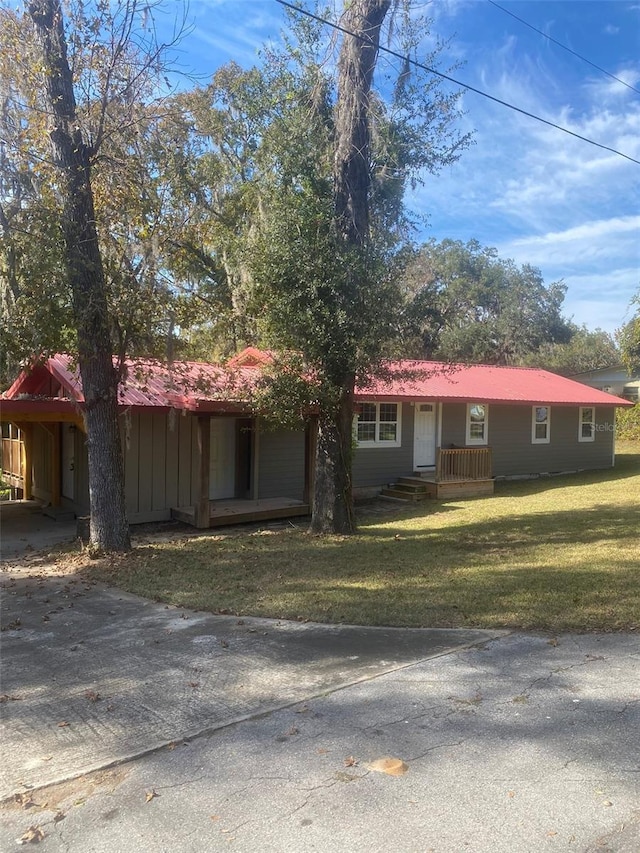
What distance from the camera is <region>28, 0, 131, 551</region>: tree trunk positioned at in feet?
27.1

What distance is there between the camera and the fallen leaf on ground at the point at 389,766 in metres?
3.28

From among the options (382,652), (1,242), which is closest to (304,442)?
(1,242)

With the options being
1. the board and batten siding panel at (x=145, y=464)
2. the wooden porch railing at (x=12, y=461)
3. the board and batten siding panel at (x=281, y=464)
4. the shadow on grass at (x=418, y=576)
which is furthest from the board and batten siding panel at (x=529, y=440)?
the wooden porch railing at (x=12, y=461)

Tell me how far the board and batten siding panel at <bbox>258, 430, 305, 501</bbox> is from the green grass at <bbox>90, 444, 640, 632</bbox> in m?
2.46

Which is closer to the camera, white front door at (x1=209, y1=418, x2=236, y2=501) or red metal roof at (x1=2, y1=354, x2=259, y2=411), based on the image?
red metal roof at (x1=2, y1=354, x2=259, y2=411)

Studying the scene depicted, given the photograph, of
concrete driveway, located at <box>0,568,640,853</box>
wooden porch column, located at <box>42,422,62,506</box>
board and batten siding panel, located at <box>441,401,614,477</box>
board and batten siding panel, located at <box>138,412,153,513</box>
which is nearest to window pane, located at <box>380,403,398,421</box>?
board and batten siding panel, located at <box>441,401,614,477</box>

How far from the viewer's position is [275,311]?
31.9 feet

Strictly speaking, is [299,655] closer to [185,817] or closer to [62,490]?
[185,817]

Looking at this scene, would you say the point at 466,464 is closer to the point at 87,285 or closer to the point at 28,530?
the point at 28,530

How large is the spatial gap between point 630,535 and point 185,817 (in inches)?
346

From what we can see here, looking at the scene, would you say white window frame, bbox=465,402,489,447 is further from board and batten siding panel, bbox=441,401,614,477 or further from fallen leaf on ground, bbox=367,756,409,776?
fallen leaf on ground, bbox=367,756,409,776

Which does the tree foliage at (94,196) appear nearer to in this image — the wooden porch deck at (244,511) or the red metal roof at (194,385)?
the red metal roof at (194,385)

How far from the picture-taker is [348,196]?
1002cm

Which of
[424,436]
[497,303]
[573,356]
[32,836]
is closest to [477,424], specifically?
[424,436]
